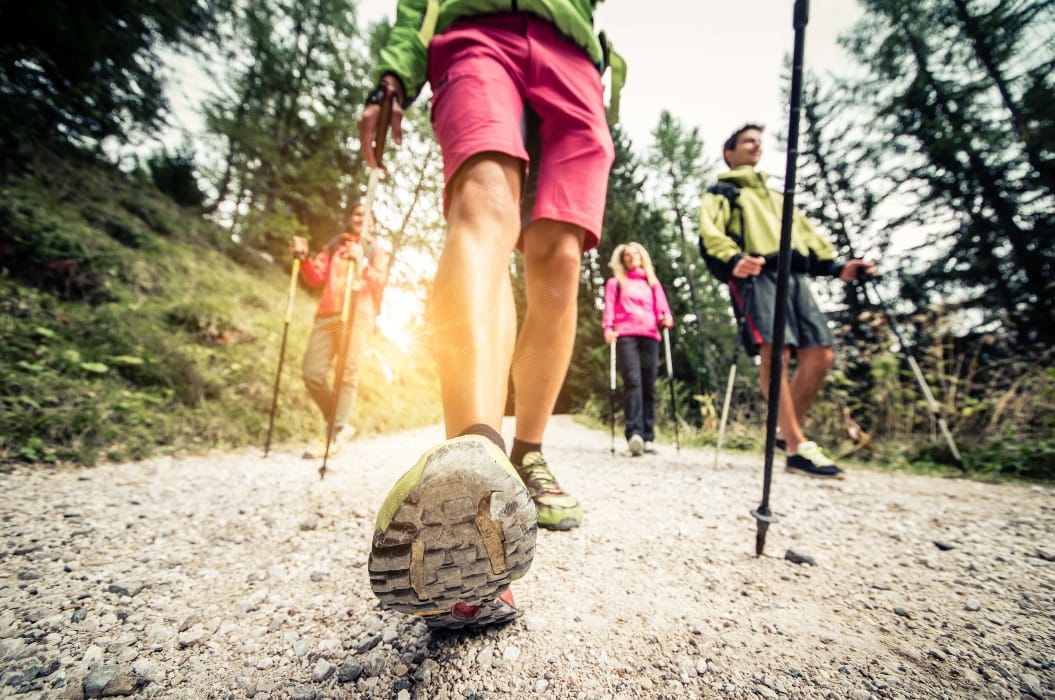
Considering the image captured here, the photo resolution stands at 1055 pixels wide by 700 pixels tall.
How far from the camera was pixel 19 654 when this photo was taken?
72 cm

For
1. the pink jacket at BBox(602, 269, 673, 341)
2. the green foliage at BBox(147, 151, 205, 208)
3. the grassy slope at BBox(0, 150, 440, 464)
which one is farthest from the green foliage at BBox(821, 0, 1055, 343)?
the green foliage at BBox(147, 151, 205, 208)

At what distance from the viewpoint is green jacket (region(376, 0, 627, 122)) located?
49.5 inches

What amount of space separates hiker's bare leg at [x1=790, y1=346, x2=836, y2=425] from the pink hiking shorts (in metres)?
2.31

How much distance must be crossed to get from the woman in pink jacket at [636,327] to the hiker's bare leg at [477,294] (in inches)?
140

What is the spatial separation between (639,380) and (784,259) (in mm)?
3341

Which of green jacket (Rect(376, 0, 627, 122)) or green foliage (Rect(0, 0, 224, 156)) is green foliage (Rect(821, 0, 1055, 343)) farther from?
green foliage (Rect(0, 0, 224, 156))

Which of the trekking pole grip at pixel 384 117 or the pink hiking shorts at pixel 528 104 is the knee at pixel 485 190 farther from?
the trekking pole grip at pixel 384 117

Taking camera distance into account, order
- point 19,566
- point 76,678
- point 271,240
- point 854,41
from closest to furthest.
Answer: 1. point 76,678
2. point 19,566
3. point 854,41
4. point 271,240

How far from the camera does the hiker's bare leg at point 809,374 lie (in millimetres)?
2912

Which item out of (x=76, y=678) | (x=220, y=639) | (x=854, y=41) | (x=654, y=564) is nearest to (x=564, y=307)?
(x=654, y=564)

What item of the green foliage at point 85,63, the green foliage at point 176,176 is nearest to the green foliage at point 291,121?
the green foliage at point 176,176

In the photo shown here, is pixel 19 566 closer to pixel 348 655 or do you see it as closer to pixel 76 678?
pixel 76 678

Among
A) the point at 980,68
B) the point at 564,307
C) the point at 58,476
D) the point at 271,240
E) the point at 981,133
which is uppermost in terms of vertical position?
the point at 980,68

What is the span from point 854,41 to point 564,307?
49.1 feet
